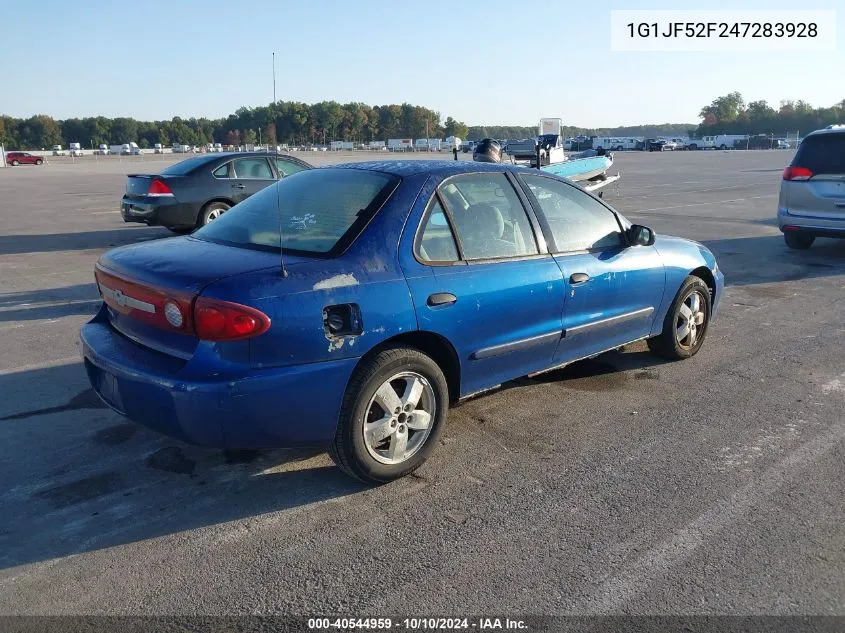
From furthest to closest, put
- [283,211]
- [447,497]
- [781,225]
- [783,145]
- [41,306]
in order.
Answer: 1. [783,145]
2. [781,225]
3. [41,306]
4. [283,211]
5. [447,497]

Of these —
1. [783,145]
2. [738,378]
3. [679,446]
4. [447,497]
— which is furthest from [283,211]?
[783,145]

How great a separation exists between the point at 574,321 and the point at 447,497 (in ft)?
5.11

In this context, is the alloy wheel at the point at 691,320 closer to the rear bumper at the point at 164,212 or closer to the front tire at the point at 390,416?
the front tire at the point at 390,416

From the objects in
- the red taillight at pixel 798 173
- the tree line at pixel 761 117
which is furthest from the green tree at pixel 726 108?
the red taillight at pixel 798 173

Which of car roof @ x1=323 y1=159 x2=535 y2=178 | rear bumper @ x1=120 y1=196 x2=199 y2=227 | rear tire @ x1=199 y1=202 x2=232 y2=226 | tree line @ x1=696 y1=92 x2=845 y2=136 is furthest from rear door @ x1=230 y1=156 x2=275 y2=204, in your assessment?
tree line @ x1=696 y1=92 x2=845 y2=136

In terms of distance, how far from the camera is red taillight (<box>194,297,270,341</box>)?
3248 mm

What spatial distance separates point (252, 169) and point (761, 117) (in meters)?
136

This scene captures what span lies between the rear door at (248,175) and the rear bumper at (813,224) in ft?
26.0

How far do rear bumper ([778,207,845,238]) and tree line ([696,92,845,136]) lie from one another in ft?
383

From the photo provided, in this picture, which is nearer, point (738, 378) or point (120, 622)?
point (120, 622)

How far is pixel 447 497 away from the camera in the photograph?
3660 mm

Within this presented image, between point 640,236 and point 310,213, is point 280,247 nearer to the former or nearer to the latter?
point 310,213

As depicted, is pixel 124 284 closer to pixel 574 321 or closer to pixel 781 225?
pixel 574 321

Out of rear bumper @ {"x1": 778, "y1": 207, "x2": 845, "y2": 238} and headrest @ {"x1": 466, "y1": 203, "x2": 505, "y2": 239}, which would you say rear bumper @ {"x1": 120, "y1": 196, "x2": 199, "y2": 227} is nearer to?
headrest @ {"x1": 466, "y1": 203, "x2": 505, "y2": 239}
